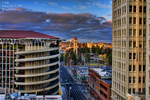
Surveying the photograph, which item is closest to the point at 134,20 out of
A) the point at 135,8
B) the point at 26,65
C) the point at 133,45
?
the point at 135,8

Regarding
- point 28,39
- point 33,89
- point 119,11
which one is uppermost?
point 119,11

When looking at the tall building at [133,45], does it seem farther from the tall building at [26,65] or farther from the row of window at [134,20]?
the tall building at [26,65]

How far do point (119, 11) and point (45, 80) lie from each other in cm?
3169

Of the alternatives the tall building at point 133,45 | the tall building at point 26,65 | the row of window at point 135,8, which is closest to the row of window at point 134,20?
the tall building at point 133,45

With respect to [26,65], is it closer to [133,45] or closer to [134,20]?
[133,45]

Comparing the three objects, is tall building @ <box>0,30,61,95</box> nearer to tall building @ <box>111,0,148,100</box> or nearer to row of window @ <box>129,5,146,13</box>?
tall building @ <box>111,0,148,100</box>

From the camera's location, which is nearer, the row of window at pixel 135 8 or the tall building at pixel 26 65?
the row of window at pixel 135 8

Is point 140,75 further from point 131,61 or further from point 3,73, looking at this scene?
point 3,73

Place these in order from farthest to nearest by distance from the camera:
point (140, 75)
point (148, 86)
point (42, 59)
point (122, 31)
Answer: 1. point (42, 59)
2. point (122, 31)
3. point (140, 75)
4. point (148, 86)

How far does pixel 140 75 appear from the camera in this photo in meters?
42.3

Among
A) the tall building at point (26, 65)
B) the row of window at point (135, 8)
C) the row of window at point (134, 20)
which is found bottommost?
the tall building at point (26, 65)

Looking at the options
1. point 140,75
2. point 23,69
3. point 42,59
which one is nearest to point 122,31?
point 140,75

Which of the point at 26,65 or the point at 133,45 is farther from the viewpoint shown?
the point at 26,65

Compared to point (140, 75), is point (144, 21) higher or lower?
higher
